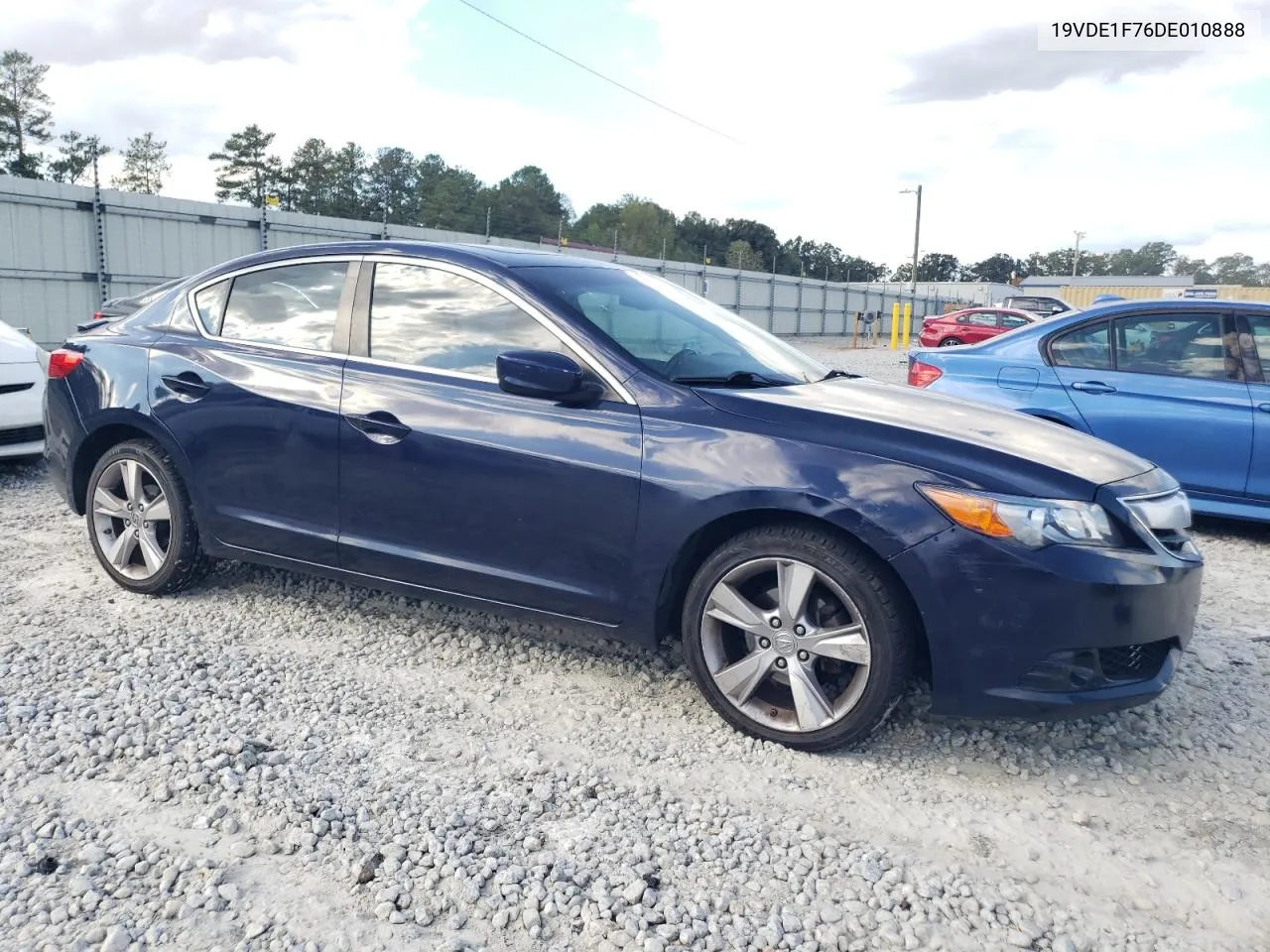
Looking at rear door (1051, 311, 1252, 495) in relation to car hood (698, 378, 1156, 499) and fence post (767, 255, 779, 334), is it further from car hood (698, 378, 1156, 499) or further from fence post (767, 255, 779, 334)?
fence post (767, 255, 779, 334)

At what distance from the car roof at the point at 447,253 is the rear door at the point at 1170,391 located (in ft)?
11.4

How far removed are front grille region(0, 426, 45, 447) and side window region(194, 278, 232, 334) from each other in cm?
A: 298

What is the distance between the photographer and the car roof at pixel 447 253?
3.86 m

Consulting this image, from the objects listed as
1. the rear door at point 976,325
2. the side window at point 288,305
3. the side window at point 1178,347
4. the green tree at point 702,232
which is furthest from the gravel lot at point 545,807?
the green tree at point 702,232

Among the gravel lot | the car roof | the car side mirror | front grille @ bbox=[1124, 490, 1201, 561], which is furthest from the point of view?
the car roof

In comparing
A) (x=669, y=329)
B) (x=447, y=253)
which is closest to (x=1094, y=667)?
(x=669, y=329)

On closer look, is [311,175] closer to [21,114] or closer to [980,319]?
[21,114]

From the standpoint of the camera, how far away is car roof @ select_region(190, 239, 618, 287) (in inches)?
152

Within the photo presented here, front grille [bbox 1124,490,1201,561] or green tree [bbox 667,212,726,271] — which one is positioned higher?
green tree [bbox 667,212,726,271]

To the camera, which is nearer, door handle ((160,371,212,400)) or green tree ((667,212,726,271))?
door handle ((160,371,212,400))

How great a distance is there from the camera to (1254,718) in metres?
3.62

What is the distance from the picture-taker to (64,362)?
4629 millimetres

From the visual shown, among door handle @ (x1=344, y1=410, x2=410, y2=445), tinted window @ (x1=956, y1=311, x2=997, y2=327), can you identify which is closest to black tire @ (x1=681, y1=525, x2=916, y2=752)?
door handle @ (x1=344, y1=410, x2=410, y2=445)

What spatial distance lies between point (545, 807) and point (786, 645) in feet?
2.86
